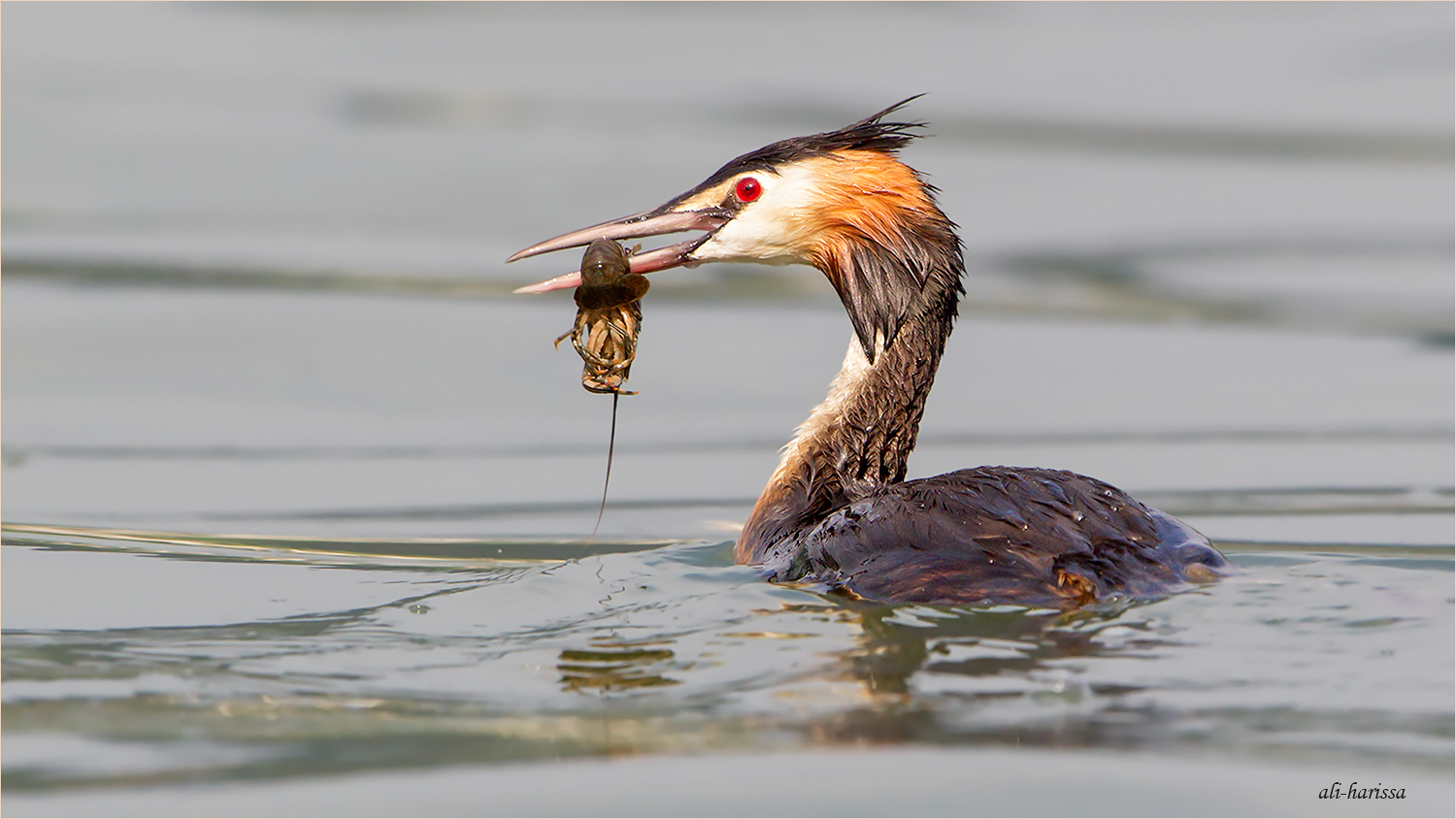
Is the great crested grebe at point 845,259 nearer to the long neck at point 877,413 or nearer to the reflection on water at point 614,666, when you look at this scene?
the long neck at point 877,413

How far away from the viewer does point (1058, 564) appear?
517 cm

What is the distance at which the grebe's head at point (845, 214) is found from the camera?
258 inches

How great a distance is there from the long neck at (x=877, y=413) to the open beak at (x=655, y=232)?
548 mm

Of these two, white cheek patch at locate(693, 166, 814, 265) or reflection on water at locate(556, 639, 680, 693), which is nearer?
reflection on water at locate(556, 639, 680, 693)

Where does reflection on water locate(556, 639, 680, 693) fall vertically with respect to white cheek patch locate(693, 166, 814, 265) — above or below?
below

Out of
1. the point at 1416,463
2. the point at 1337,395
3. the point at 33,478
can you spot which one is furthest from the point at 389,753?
the point at 1337,395

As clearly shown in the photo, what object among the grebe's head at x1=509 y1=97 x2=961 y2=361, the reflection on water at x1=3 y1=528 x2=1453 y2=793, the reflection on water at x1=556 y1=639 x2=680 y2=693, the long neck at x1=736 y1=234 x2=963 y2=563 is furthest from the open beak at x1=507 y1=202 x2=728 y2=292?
the reflection on water at x1=556 y1=639 x2=680 y2=693

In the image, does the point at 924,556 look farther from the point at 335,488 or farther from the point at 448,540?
the point at 335,488

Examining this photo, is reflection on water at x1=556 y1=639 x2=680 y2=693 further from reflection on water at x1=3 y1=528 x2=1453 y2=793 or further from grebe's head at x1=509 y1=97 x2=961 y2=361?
grebe's head at x1=509 y1=97 x2=961 y2=361

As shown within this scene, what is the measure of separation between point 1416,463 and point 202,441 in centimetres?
559

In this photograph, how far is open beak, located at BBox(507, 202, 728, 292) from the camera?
6289 mm

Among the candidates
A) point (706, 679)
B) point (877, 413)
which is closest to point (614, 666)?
point (706, 679)

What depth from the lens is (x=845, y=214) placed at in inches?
259

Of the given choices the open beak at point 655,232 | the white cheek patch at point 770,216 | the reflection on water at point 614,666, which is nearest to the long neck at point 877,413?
the white cheek patch at point 770,216
